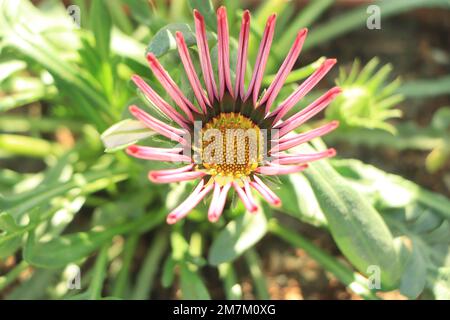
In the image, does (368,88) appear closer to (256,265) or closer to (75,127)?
(256,265)

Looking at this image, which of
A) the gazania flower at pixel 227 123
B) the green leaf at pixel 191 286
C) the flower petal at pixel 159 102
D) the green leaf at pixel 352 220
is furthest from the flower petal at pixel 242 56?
the green leaf at pixel 191 286

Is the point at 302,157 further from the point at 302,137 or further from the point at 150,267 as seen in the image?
the point at 150,267

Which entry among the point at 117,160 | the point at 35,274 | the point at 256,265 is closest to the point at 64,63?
the point at 117,160

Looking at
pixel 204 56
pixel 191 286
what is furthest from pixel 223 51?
pixel 191 286

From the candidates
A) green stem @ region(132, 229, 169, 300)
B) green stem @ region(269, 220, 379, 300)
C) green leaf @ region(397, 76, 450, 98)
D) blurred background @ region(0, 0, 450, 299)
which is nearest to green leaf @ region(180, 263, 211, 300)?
blurred background @ region(0, 0, 450, 299)

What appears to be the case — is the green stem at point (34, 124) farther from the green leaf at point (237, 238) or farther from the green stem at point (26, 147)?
the green leaf at point (237, 238)

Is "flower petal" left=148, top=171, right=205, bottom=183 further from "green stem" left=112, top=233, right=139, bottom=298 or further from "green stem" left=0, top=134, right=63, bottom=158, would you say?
"green stem" left=0, top=134, right=63, bottom=158
